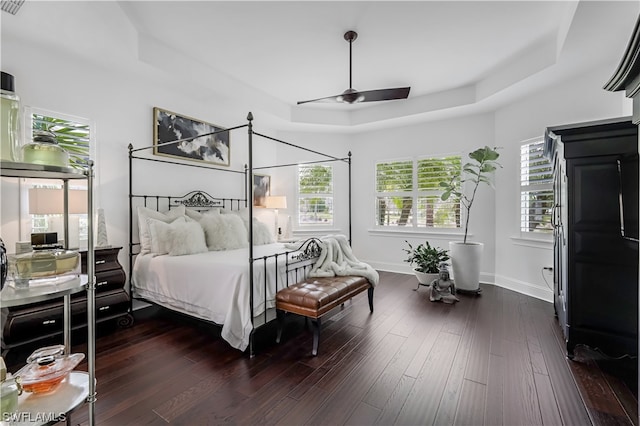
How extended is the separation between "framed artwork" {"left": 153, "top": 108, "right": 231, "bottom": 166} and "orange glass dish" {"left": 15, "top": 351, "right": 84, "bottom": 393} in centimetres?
272

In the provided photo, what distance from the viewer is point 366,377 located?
201cm

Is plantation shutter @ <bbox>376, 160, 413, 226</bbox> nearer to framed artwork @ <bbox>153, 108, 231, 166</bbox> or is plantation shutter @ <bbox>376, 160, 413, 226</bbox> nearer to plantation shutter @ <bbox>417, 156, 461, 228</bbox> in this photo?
plantation shutter @ <bbox>417, 156, 461, 228</bbox>

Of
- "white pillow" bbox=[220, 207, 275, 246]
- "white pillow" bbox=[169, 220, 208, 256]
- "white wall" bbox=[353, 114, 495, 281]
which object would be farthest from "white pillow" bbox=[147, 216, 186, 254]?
"white wall" bbox=[353, 114, 495, 281]

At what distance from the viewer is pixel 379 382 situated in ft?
6.41

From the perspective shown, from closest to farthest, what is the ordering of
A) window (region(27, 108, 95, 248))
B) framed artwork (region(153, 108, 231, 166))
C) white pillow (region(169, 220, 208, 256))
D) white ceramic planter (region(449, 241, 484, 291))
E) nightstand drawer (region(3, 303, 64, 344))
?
1. nightstand drawer (region(3, 303, 64, 344))
2. window (region(27, 108, 95, 248))
3. white pillow (region(169, 220, 208, 256))
4. framed artwork (region(153, 108, 231, 166))
5. white ceramic planter (region(449, 241, 484, 291))

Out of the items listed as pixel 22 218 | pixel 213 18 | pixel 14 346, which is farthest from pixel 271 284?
pixel 213 18

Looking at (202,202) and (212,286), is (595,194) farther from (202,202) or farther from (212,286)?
(202,202)

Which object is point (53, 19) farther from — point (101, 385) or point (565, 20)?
point (565, 20)

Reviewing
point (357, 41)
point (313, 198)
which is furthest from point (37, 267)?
point (313, 198)

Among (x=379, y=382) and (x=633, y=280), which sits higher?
(x=633, y=280)

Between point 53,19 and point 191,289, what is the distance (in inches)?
99.6

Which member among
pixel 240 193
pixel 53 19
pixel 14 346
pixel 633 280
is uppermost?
pixel 53 19

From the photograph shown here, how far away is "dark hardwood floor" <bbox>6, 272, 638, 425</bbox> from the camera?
5.41ft

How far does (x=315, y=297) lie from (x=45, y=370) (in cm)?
164
